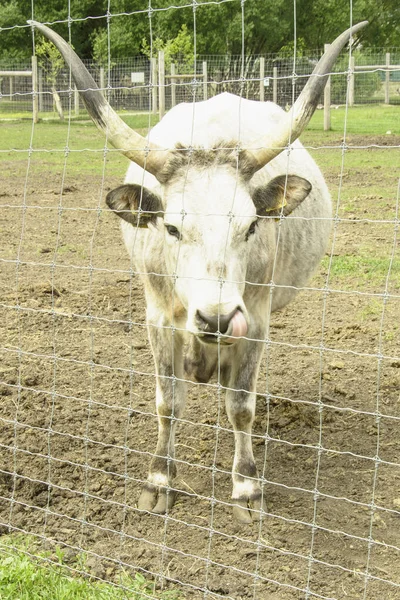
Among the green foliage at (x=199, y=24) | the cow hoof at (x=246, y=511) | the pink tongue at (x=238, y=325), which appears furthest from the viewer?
the green foliage at (x=199, y=24)

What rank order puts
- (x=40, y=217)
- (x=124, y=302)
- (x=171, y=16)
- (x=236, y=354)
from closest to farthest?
(x=236, y=354) < (x=124, y=302) < (x=40, y=217) < (x=171, y=16)

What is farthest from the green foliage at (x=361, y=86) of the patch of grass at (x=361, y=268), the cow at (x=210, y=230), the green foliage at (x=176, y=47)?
the cow at (x=210, y=230)

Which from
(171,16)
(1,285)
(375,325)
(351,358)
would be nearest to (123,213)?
(351,358)

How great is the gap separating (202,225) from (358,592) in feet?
5.23

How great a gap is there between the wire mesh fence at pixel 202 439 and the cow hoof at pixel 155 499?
6 cm

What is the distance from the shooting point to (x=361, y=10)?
47.8 m

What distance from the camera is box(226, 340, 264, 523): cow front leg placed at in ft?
12.7

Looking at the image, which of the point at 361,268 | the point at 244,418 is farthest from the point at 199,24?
the point at 244,418

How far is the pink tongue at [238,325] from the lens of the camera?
300cm

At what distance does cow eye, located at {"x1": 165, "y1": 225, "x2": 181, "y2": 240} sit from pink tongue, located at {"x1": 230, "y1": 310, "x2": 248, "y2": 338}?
505mm

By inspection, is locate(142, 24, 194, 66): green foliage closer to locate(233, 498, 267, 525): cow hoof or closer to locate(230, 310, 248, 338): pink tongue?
locate(233, 498, 267, 525): cow hoof

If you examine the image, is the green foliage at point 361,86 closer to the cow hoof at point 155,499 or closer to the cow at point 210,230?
the cow at point 210,230

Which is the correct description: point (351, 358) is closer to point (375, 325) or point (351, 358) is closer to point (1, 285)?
point (375, 325)

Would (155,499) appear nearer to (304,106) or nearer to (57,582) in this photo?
(57,582)
